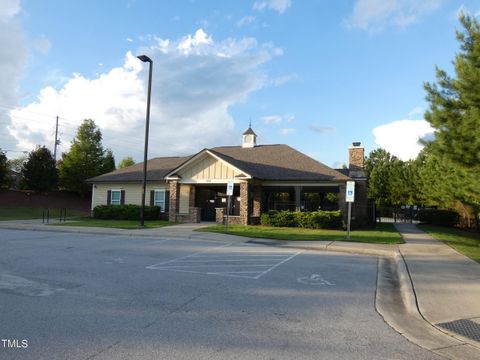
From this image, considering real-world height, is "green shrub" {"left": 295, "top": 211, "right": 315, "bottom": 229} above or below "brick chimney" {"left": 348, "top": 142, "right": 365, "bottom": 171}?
below

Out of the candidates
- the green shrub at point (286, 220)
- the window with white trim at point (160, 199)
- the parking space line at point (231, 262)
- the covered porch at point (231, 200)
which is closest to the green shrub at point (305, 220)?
the green shrub at point (286, 220)

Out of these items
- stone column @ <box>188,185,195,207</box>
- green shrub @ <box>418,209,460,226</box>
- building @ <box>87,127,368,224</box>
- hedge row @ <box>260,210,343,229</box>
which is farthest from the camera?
green shrub @ <box>418,209,460,226</box>

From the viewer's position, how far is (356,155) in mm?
28094

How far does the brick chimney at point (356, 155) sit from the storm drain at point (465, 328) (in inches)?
894

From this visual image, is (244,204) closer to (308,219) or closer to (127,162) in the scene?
(308,219)

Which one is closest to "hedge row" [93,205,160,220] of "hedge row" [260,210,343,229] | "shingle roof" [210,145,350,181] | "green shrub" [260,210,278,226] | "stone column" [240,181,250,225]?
"shingle roof" [210,145,350,181]

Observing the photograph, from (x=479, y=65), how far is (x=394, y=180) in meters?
29.4

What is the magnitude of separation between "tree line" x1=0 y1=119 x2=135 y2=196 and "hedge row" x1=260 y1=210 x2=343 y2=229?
29123mm

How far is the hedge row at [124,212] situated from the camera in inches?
1109

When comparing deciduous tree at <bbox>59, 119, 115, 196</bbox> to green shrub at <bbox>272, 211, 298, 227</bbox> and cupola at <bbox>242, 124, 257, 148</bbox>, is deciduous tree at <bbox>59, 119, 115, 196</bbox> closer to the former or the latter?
cupola at <bbox>242, 124, 257, 148</bbox>

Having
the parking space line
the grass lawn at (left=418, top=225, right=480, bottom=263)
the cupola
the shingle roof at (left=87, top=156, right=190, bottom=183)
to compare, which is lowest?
the parking space line

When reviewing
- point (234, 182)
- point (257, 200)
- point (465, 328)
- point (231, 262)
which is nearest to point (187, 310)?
point (465, 328)

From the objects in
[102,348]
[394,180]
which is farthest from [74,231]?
[394,180]

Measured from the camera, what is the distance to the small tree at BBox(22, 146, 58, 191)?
43250 millimetres
